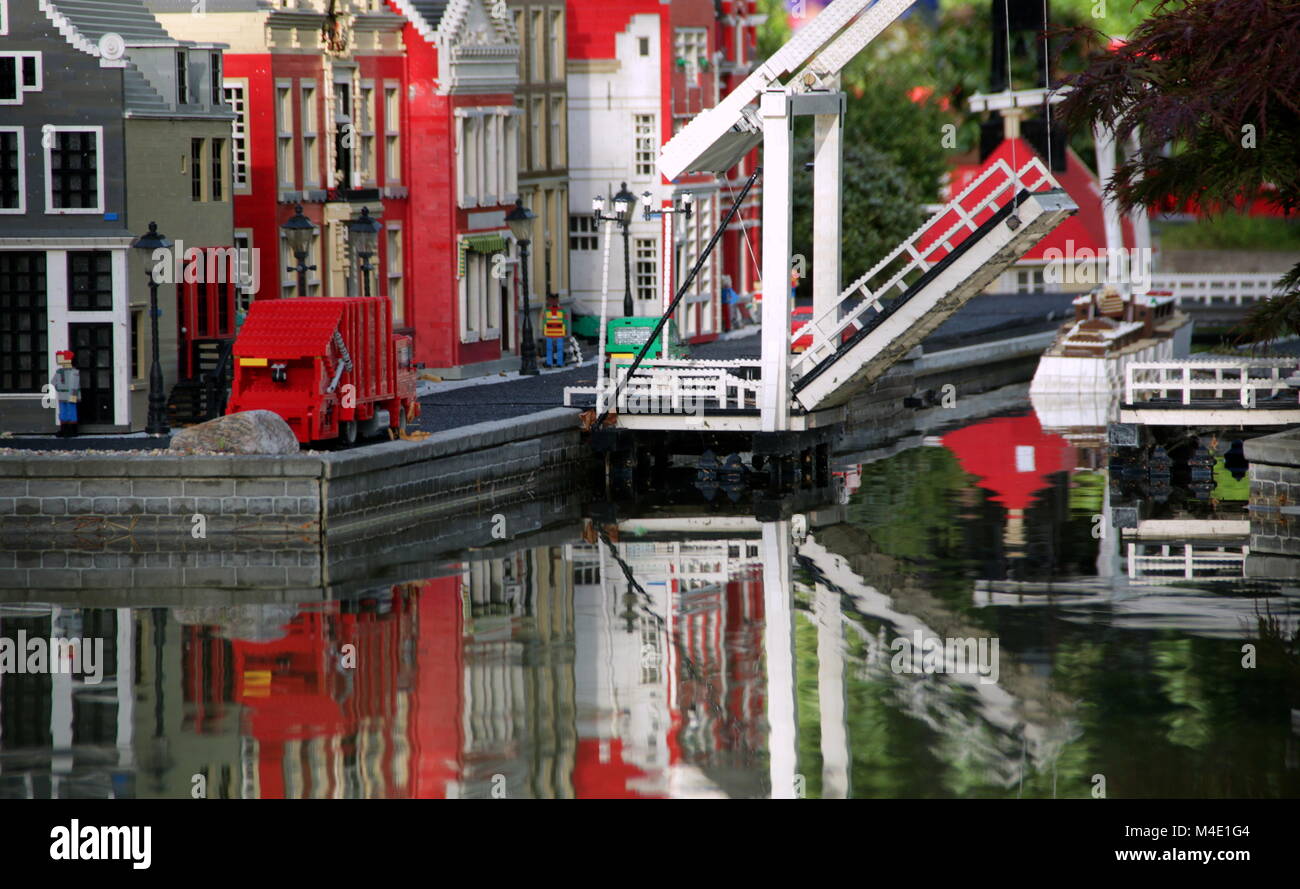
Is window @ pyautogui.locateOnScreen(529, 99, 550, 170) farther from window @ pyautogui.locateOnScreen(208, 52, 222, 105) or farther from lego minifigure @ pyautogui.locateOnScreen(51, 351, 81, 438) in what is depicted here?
lego minifigure @ pyautogui.locateOnScreen(51, 351, 81, 438)

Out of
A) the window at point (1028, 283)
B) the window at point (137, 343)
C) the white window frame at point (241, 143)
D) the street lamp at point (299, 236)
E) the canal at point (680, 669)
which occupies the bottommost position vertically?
the canal at point (680, 669)

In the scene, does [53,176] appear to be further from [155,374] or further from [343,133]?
[343,133]

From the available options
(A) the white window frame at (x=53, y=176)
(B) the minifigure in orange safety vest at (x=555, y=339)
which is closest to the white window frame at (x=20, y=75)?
(A) the white window frame at (x=53, y=176)

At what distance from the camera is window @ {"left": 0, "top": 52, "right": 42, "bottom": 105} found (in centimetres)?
3678

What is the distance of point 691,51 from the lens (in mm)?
58688

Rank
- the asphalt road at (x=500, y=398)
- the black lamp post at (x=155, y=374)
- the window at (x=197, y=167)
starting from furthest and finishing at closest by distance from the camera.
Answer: the window at (x=197, y=167), the asphalt road at (x=500, y=398), the black lamp post at (x=155, y=374)

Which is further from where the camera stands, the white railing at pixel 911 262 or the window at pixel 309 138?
the window at pixel 309 138

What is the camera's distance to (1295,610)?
26203mm

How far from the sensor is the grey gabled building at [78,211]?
119 feet

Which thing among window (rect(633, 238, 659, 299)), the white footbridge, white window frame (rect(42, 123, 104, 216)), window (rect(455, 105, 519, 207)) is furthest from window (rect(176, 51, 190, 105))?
window (rect(633, 238, 659, 299))

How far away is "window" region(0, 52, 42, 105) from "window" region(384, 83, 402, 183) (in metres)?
10.7

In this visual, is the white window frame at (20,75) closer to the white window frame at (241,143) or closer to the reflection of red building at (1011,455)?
Answer: the white window frame at (241,143)

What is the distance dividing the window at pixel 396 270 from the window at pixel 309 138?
9.69ft

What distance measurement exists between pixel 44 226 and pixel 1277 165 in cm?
1731
